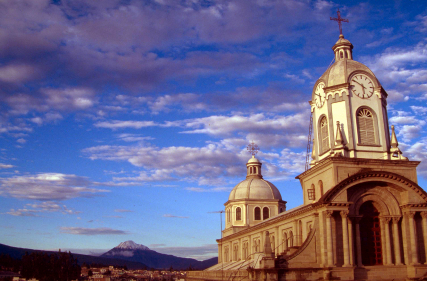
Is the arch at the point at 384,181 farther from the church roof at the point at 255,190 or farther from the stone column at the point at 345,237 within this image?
the church roof at the point at 255,190

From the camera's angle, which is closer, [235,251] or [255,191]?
[235,251]

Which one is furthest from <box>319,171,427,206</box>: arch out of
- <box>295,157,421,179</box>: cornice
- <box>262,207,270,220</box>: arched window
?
<box>262,207,270,220</box>: arched window

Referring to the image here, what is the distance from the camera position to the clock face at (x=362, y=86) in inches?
1555

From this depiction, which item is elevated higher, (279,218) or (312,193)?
(312,193)

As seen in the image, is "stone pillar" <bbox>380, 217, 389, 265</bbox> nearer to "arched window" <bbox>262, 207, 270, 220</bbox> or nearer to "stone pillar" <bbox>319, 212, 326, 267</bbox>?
"stone pillar" <bbox>319, 212, 326, 267</bbox>

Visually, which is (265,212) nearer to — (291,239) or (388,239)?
(291,239)

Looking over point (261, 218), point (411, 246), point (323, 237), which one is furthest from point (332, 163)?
point (261, 218)

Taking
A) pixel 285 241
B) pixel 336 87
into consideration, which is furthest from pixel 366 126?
pixel 285 241

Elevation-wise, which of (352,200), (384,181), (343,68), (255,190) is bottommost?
(352,200)

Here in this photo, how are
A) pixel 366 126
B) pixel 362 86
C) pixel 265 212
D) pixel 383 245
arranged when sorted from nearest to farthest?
pixel 383 245
pixel 366 126
pixel 362 86
pixel 265 212

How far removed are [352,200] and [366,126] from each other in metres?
7.84

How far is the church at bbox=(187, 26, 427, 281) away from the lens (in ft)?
109

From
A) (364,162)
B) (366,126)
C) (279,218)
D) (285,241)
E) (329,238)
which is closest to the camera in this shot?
(329,238)

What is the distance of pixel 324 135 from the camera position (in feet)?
133
